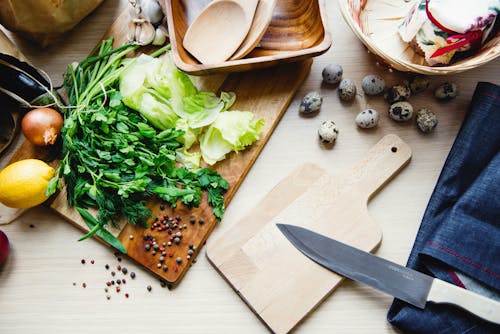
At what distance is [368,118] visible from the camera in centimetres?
113

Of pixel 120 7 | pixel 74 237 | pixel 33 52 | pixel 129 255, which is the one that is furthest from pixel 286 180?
pixel 33 52

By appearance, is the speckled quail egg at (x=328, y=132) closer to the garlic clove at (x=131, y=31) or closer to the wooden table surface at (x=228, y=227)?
the wooden table surface at (x=228, y=227)

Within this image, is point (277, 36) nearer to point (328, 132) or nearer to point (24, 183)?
point (328, 132)

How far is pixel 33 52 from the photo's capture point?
49.0 inches

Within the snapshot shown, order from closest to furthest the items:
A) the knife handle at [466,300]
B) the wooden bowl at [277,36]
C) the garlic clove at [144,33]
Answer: the knife handle at [466,300] < the wooden bowl at [277,36] < the garlic clove at [144,33]

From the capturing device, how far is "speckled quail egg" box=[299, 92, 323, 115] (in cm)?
114

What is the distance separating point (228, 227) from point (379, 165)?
359 millimetres

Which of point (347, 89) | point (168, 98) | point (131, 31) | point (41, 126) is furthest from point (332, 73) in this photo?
point (41, 126)

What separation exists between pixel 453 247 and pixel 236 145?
19.4 inches

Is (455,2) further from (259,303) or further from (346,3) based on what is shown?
(259,303)

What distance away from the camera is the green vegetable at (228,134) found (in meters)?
1.09

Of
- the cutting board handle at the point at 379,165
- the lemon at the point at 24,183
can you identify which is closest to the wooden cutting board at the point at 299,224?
the cutting board handle at the point at 379,165

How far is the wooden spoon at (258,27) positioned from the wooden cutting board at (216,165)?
0.08 metres

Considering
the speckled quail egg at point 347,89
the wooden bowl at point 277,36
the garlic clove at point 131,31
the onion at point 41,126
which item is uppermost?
the wooden bowl at point 277,36
